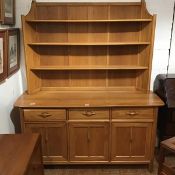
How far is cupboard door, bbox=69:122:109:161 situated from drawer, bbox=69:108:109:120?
0.21 ft

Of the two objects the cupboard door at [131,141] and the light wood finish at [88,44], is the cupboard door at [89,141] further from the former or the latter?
the light wood finish at [88,44]

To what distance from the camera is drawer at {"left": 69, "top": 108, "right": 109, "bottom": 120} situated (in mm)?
2252

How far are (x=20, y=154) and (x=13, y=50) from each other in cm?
132

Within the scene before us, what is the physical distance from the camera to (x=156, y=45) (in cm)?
263

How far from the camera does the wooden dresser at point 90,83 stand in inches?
89.3

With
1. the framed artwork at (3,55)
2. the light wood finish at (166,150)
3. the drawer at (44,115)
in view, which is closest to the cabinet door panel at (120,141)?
the light wood finish at (166,150)

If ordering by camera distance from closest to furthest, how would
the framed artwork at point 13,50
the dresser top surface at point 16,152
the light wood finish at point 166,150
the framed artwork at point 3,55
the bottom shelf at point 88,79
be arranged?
the dresser top surface at point 16,152
the light wood finish at point 166,150
the framed artwork at point 3,55
the framed artwork at point 13,50
the bottom shelf at point 88,79

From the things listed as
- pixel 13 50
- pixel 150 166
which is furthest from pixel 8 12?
pixel 150 166

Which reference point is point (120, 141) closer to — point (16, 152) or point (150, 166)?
point (150, 166)

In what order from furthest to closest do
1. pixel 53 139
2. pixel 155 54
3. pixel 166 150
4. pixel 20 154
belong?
pixel 155 54 → pixel 53 139 → pixel 166 150 → pixel 20 154

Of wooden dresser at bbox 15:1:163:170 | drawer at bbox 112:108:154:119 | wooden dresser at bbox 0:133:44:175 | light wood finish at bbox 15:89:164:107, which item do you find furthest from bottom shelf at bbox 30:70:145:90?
wooden dresser at bbox 0:133:44:175

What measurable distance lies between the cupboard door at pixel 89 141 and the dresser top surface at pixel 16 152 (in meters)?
0.72

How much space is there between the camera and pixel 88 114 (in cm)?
226

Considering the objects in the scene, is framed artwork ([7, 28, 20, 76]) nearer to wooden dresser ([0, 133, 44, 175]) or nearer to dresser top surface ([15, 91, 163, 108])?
dresser top surface ([15, 91, 163, 108])
